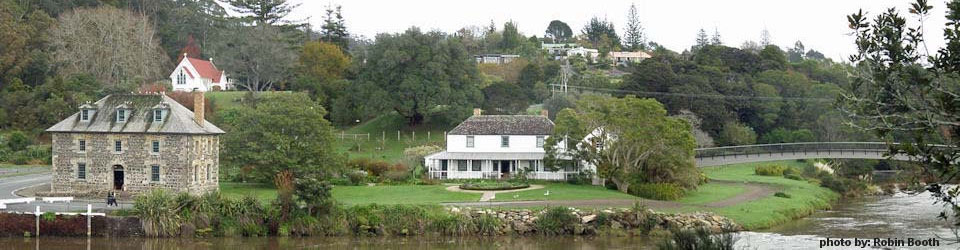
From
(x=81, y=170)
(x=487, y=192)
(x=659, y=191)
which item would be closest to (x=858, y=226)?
(x=659, y=191)

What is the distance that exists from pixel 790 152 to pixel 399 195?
Result: 30560mm

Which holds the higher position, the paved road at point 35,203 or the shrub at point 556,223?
the paved road at point 35,203

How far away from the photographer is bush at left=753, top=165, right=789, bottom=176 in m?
76.1

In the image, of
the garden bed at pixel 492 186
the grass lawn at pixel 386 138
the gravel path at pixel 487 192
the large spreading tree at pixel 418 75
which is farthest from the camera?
the large spreading tree at pixel 418 75

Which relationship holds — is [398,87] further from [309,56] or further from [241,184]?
[241,184]

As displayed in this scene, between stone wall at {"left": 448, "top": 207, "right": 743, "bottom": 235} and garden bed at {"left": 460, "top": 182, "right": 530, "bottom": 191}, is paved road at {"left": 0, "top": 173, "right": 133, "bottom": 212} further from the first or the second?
garden bed at {"left": 460, "top": 182, "right": 530, "bottom": 191}

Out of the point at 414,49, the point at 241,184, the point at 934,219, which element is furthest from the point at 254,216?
the point at 414,49

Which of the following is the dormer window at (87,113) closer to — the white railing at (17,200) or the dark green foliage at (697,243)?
the white railing at (17,200)

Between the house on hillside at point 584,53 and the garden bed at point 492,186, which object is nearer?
the garden bed at point 492,186

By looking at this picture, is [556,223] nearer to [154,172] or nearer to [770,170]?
[154,172]

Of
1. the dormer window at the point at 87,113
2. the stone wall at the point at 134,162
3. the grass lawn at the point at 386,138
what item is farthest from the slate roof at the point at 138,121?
the grass lawn at the point at 386,138

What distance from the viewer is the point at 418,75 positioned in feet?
254

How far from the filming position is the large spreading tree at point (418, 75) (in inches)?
3014

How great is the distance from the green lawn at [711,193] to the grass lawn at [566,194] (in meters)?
3.02
